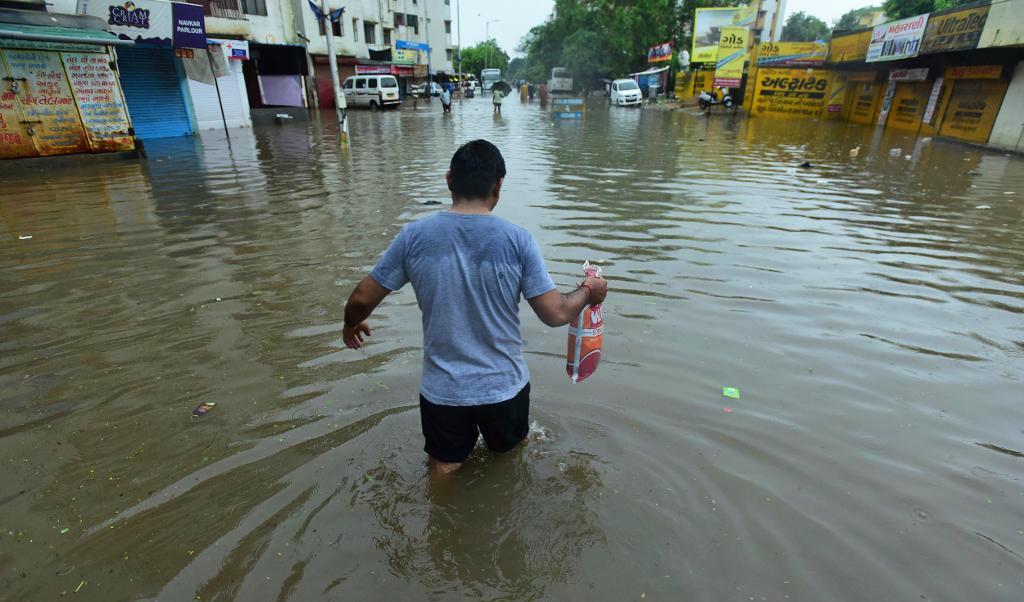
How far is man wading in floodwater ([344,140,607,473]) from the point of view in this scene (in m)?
2.07

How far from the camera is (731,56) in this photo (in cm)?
2823

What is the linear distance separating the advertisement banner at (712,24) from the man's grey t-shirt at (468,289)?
3147 cm

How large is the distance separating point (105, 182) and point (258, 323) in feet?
28.5

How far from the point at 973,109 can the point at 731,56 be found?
13.5 meters

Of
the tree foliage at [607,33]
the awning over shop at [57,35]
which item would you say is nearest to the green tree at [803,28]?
the tree foliage at [607,33]

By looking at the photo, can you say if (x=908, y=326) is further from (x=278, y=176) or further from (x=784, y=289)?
(x=278, y=176)

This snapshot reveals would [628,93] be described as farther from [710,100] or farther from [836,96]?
[836,96]

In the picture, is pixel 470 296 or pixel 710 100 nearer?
pixel 470 296

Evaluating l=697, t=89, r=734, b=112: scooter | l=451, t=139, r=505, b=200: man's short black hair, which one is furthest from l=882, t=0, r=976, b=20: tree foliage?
l=451, t=139, r=505, b=200: man's short black hair

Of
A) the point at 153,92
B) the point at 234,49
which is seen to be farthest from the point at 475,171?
the point at 234,49

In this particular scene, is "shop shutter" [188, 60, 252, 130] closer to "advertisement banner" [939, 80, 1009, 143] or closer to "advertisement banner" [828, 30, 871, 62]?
"advertisement banner" [939, 80, 1009, 143]

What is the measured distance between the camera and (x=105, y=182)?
10.4 meters

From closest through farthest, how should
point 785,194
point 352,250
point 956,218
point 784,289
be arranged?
1. point 784,289
2. point 352,250
3. point 956,218
4. point 785,194

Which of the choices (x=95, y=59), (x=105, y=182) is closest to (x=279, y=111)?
(x=95, y=59)
